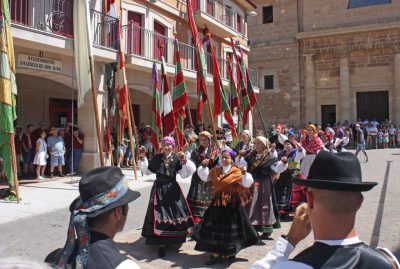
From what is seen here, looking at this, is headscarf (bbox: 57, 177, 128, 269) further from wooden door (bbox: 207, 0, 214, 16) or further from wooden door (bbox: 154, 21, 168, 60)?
wooden door (bbox: 207, 0, 214, 16)

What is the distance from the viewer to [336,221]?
1.68 meters

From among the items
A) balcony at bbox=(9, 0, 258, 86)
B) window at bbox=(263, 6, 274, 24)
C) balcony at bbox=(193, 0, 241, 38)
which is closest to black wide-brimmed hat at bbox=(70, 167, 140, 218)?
balcony at bbox=(9, 0, 258, 86)

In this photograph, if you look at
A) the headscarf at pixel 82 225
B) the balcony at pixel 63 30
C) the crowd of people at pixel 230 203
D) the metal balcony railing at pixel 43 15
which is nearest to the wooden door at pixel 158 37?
the balcony at pixel 63 30

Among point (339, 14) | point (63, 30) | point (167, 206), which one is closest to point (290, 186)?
point (167, 206)

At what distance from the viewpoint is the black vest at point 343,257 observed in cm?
160

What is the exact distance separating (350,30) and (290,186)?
2419 cm

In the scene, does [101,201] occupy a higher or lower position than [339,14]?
lower

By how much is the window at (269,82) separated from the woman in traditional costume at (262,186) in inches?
1011

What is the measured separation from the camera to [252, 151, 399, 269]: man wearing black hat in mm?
1623

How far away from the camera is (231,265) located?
513 cm

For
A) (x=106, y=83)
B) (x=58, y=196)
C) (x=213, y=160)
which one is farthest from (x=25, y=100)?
(x=213, y=160)

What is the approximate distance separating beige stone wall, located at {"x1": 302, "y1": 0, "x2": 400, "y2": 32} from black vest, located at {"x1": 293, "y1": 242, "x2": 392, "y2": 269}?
30.1m

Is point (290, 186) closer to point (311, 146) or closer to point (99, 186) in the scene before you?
point (311, 146)

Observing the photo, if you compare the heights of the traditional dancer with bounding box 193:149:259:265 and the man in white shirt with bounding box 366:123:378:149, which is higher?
the man in white shirt with bounding box 366:123:378:149
